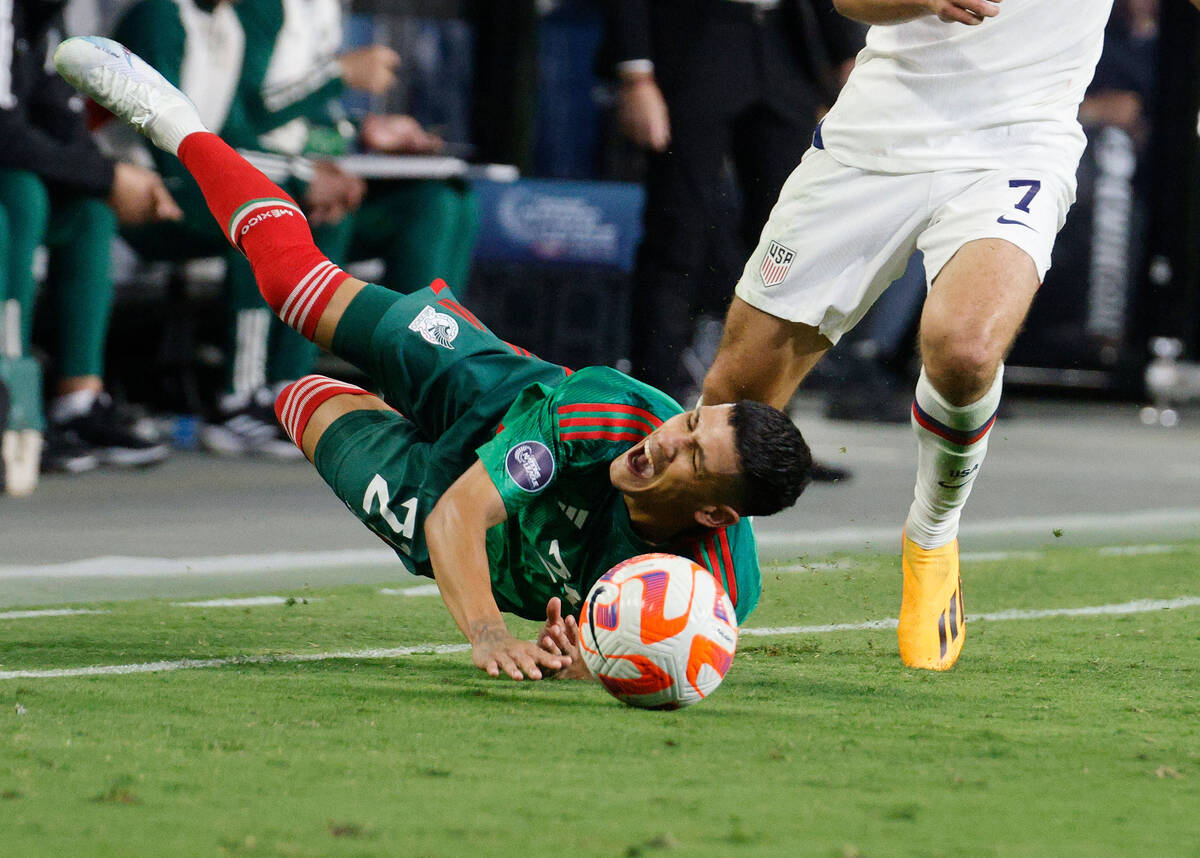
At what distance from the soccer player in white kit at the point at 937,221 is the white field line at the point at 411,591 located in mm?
1105

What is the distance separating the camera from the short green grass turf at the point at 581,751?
2.47 meters

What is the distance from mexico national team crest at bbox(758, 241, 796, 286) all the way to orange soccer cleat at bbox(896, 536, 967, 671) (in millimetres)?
717

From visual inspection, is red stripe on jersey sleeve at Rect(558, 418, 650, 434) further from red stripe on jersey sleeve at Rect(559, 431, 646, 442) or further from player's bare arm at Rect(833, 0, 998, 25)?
player's bare arm at Rect(833, 0, 998, 25)

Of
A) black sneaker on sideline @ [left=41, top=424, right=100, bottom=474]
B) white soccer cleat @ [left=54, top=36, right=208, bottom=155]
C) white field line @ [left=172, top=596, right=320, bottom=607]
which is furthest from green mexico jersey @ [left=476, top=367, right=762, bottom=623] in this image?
black sneaker on sideline @ [left=41, top=424, right=100, bottom=474]

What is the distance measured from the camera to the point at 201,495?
6.77 meters

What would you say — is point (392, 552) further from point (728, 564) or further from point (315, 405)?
point (728, 564)

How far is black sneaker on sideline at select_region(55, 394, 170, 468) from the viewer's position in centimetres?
727

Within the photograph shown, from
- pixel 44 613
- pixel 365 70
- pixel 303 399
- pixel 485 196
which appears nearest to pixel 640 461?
pixel 303 399

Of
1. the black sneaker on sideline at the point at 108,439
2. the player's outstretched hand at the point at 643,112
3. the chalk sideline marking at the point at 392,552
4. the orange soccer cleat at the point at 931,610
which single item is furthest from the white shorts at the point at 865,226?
the black sneaker on sideline at the point at 108,439

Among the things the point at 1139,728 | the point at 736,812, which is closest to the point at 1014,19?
the point at 1139,728

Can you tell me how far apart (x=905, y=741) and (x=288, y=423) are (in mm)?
2102

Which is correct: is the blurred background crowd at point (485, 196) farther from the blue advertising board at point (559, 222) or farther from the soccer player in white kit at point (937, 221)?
the soccer player in white kit at point (937, 221)

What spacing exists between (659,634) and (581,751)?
0.42m

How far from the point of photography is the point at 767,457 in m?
3.54
